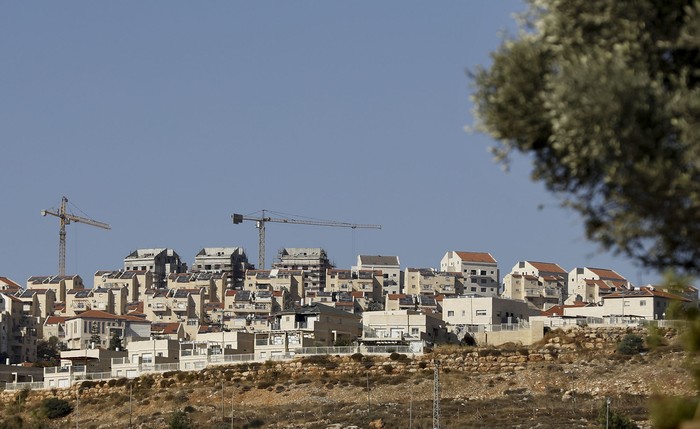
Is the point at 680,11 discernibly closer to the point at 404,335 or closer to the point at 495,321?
the point at 404,335

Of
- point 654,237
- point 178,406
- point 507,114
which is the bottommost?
point 178,406

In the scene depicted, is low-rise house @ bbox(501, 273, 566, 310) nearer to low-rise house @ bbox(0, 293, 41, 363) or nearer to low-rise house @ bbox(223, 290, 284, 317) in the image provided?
low-rise house @ bbox(223, 290, 284, 317)

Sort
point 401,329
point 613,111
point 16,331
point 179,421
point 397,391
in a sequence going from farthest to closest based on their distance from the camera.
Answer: point 16,331 < point 401,329 < point 397,391 < point 179,421 < point 613,111

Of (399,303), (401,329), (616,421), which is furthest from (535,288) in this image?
(616,421)

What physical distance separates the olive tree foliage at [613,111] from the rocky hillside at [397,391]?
194 feet

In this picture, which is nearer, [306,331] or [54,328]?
[306,331]

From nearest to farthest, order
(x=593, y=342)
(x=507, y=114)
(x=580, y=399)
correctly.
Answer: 1. (x=507, y=114)
2. (x=580, y=399)
3. (x=593, y=342)

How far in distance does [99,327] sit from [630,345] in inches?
3156

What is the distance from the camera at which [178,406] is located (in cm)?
8550

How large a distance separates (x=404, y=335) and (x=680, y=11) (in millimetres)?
86554

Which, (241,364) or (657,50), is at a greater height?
(657,50)

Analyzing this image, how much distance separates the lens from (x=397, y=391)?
85.0m

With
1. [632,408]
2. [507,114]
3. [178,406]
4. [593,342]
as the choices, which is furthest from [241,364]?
[507,114]

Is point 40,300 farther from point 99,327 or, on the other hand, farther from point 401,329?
point 401,329
